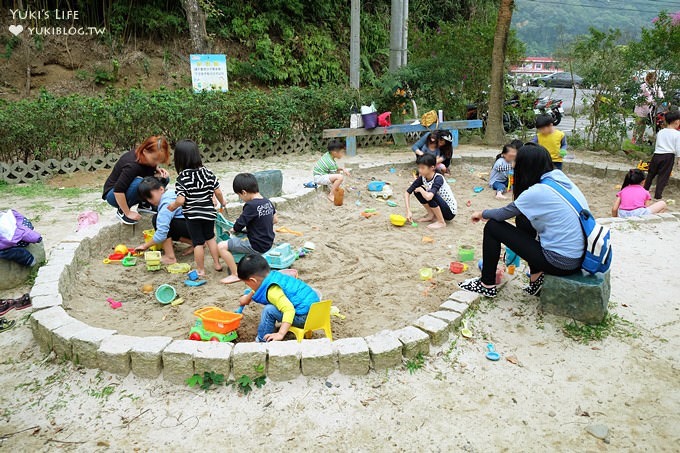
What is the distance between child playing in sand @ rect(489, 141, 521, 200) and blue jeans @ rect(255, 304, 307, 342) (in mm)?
5229

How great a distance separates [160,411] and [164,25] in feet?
48.4

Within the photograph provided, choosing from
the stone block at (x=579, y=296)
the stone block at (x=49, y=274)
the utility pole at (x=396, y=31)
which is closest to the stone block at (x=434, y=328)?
A: the stone block at (x=579, y=296)

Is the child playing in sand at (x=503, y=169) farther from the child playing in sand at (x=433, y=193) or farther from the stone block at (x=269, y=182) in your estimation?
the stone block at (x=269, y=182)

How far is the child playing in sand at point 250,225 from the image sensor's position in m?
5.04

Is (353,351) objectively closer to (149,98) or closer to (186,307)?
(186,307)

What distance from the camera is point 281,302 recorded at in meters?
3.70

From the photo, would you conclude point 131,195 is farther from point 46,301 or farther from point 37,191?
point 37,191

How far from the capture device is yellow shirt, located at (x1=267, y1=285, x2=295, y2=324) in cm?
368

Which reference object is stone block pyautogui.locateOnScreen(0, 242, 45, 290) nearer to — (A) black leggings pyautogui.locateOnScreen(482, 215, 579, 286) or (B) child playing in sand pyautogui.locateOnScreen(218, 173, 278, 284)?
(B) child playing in sand pyautogui.locateOnScreen(218, 173, 278, 284)

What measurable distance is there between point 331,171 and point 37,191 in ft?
14.2

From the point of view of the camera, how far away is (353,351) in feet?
11.7

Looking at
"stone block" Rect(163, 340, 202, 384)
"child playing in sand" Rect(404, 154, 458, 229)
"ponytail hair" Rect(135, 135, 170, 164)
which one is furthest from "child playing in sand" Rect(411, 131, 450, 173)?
"stone block" Rect(163, 340, 202, 384)

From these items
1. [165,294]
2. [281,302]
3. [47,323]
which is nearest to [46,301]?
[47,323]

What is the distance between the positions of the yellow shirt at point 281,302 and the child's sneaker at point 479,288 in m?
1.69
